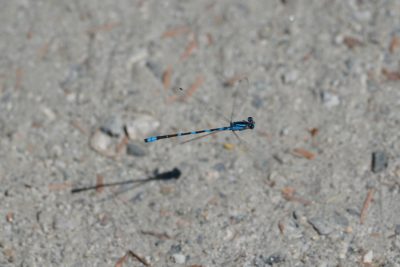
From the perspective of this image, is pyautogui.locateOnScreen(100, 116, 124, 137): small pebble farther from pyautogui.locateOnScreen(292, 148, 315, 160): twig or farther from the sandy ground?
pyautogui.locateOnScreen(292, 148, 315, 160): twig

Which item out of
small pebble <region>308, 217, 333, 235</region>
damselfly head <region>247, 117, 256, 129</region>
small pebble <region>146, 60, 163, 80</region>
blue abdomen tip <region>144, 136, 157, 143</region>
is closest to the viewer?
small pebble <region>308, 217, 333, 235</region>

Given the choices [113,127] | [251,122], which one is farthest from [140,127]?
[251,122]

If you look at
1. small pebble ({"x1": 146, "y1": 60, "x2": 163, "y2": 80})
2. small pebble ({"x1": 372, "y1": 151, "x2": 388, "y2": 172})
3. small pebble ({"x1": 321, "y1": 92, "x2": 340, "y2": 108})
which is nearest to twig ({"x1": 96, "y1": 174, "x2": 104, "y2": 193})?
small pebble ({"x1": 146, "y1": 60, "x2": 163, "y2": 80})

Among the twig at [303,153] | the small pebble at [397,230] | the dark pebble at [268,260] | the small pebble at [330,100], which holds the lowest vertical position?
the dark pebble at [268,260]

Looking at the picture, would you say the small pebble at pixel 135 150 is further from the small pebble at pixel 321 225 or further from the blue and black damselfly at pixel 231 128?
the small pebble at pixel 321 225

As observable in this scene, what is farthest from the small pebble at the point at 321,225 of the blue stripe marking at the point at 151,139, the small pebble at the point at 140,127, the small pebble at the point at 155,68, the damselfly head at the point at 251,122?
the small pebble at the point at 155,68

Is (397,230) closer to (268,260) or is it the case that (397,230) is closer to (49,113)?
(268,260)
